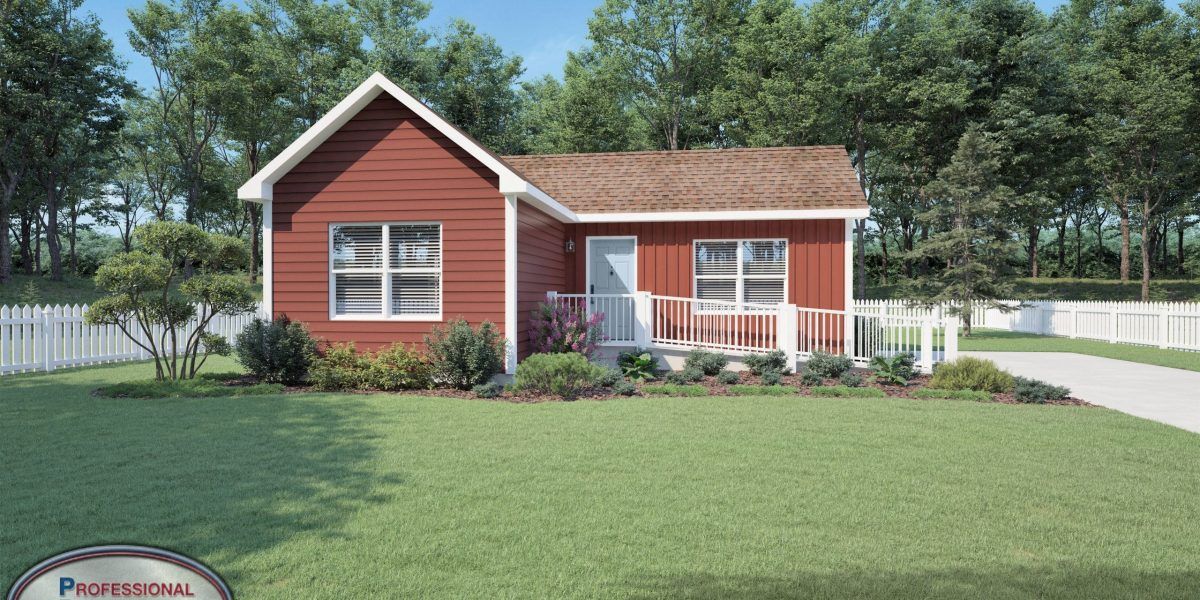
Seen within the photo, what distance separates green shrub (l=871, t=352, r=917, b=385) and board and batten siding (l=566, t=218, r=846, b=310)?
217 cm

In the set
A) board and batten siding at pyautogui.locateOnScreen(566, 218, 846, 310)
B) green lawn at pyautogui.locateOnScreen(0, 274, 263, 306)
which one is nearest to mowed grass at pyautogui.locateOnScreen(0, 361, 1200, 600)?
board and batten siding at pyautogui.locateOnScreen(566, 218, 846, 310)

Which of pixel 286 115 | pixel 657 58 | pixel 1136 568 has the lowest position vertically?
pixel 1136 568

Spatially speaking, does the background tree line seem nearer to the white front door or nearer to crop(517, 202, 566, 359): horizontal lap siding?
the white front door

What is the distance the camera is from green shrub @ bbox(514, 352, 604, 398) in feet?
30.9

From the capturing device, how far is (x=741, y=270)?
1361 centimetres

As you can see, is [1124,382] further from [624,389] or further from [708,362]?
[624,389]

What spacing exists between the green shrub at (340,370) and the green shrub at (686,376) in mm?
4673

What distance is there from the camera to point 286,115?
34.1 metres

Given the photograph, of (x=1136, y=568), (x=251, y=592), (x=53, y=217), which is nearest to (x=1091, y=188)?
(x=1136, y=568)

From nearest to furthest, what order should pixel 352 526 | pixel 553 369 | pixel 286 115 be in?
pixel 352 526, pixel 553 369, pixel 286 115

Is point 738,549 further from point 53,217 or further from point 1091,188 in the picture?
point 1091,188

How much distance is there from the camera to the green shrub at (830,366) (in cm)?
1104

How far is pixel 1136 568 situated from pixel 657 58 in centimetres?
3428

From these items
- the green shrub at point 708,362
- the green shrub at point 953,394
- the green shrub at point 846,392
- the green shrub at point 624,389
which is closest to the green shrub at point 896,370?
the green shrub at point 953,394
